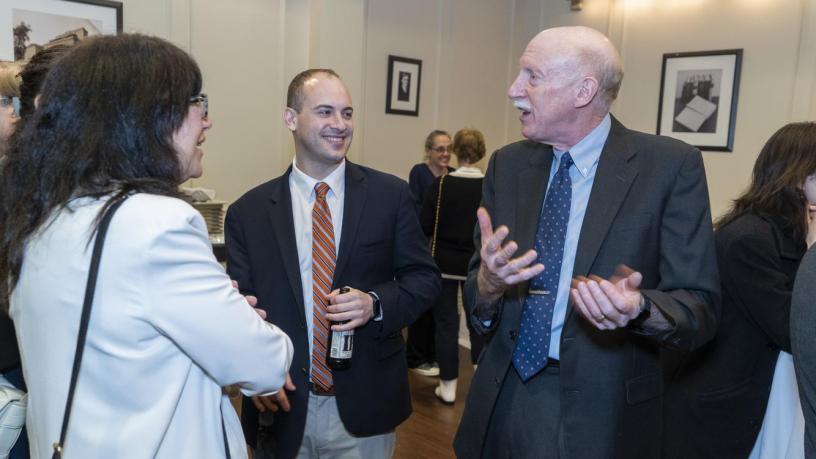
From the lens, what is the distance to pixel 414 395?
14.5 feet

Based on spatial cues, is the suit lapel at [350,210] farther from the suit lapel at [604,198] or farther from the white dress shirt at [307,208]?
the suit lapel at [604,198]

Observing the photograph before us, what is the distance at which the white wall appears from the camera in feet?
15.1

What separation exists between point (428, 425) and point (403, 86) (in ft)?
9.72

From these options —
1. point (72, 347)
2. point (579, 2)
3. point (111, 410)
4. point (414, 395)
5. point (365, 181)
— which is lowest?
point (414, 395)

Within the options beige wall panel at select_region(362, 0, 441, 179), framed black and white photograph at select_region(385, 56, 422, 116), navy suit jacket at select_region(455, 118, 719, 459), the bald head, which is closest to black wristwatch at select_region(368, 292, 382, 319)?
navy suit jacket at select_region(455, 118, 719, 459)

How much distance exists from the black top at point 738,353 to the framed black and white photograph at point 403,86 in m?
3.75

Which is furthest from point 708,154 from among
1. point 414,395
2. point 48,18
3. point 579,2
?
point 48,18

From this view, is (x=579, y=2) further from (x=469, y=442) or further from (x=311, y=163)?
(x=469, y=442)

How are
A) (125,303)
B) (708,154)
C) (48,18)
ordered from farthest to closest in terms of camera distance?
(708,154), (48,18), (125,303)

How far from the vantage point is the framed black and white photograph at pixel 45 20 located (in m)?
3.80

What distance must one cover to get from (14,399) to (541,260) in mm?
1347

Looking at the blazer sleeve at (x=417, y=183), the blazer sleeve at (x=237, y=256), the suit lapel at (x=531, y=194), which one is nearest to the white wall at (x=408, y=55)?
the blazer sleeve at (x=417, y=183)

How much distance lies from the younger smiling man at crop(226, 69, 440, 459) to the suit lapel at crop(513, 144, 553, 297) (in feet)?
1.47

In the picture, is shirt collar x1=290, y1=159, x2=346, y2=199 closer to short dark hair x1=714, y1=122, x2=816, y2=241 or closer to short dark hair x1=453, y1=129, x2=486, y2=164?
short dark hair x1=714, y1=122, x2=816, y2=241
